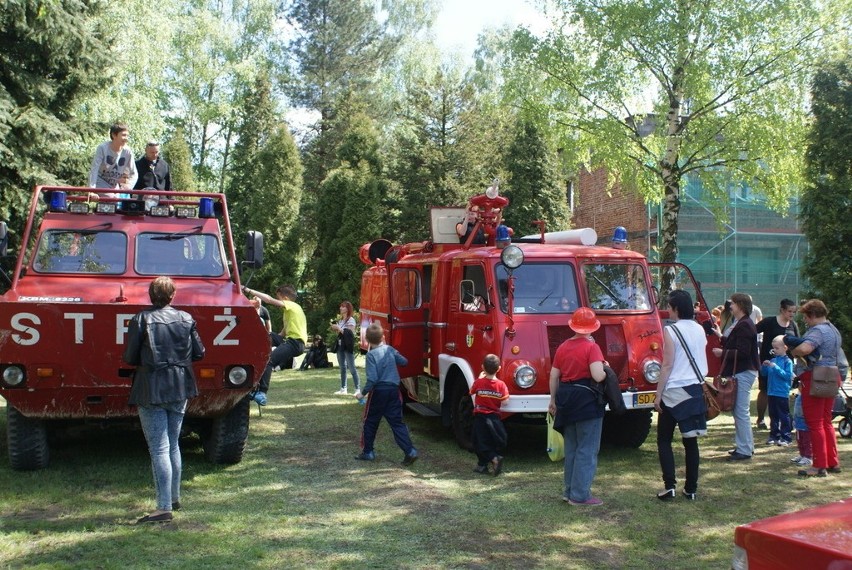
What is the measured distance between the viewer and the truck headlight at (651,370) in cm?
932

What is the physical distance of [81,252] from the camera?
347 inches

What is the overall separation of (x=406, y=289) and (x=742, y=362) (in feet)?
14.3

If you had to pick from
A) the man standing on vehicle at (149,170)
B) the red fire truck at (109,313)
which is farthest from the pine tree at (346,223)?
the red fire truck at (109,313)

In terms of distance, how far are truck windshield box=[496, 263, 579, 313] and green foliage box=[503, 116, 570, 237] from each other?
19068 millimetres

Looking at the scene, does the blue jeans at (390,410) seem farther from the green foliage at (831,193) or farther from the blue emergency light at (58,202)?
the green foliage at (831,193)

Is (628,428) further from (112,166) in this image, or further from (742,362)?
(112,166)

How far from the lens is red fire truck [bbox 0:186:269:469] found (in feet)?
24.2

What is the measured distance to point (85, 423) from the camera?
8289 millimetres

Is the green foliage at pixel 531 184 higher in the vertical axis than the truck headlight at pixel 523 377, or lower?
higher

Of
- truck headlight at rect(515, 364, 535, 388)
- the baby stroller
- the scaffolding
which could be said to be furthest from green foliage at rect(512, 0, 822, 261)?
the scaffolding

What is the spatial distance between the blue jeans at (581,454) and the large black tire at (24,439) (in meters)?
4.86

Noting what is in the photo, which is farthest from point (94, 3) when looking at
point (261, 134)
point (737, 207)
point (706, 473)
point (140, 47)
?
point (261, 134)

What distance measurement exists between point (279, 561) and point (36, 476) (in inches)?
136

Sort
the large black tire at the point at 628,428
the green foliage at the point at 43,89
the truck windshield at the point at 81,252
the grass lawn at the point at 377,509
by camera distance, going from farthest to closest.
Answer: the green foliage at the point at 43,89 < the large black tire at the point at 628,428 < the truck windshield at the point at 81,252 < the grass lawn at the point at 377,509
